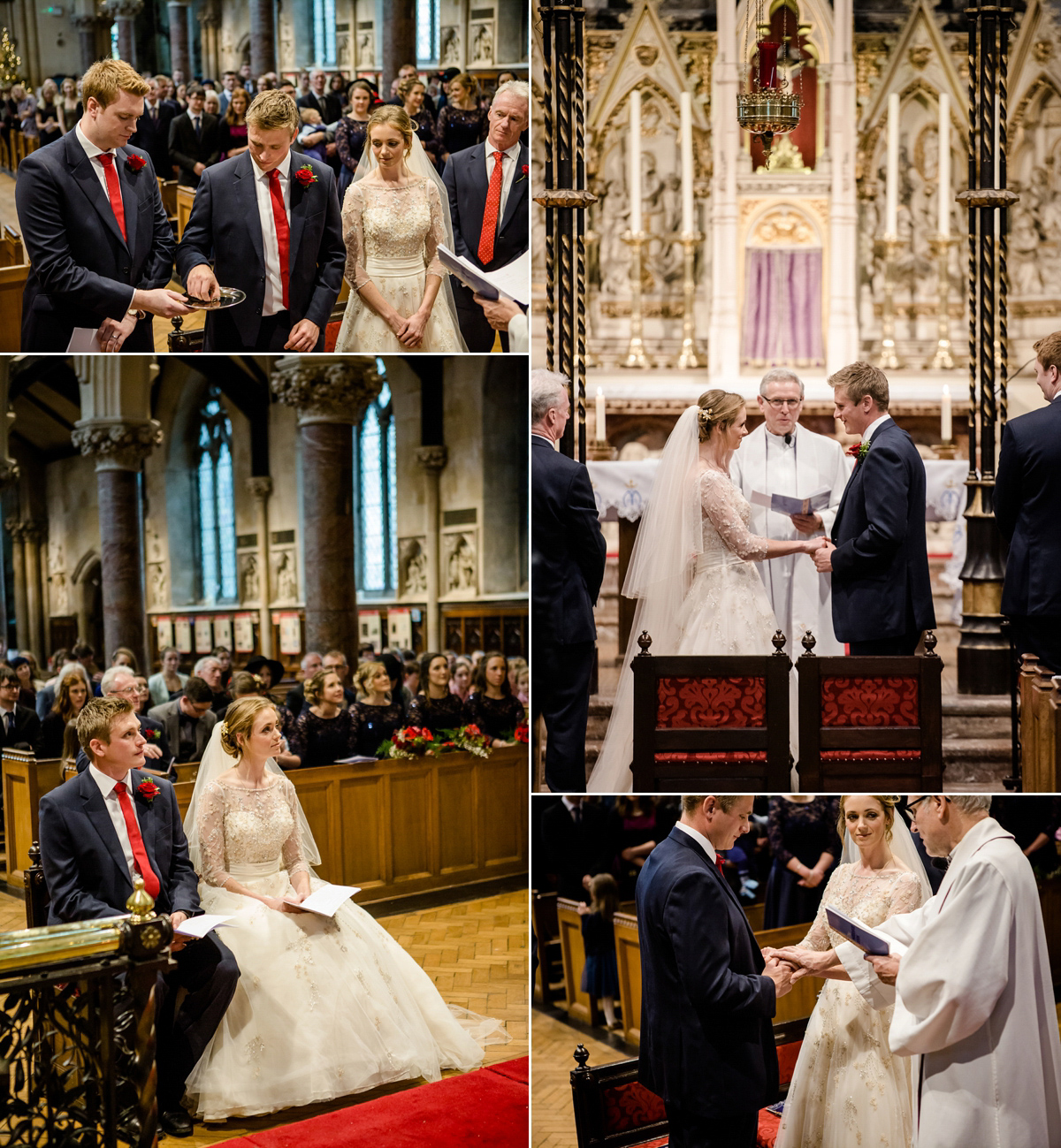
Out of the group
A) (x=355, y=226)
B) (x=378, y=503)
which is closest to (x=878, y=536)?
(x=355, y=226)

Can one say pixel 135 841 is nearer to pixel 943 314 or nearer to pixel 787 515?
pixel 787 515

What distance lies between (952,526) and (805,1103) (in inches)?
234

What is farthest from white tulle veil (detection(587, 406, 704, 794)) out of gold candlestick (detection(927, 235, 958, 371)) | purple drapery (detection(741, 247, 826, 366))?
gold candlestick (detection(927, 235, 958, 371))

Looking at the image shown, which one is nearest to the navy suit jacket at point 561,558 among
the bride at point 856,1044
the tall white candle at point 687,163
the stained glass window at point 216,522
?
the bride at point 856,1044

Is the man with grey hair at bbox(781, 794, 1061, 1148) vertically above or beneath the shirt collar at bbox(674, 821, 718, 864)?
beneath

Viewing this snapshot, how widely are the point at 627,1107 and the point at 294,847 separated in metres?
1.62

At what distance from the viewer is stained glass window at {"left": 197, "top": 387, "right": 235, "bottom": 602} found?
10.6m

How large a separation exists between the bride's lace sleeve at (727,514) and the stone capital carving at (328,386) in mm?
2921

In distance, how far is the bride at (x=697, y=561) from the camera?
445cm

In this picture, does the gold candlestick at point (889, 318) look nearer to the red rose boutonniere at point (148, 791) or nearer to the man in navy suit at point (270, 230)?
the man in navy suit at point (270, 230)

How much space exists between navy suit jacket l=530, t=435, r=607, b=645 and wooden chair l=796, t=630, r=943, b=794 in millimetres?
810

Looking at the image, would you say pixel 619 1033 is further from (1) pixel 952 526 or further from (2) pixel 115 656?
(1) pixel 952 526

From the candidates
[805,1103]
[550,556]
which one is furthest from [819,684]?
[805,1103]

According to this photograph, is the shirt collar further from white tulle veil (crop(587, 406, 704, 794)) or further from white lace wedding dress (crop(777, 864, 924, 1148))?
white tulle veil (crop(587, 406, 704, 794))
